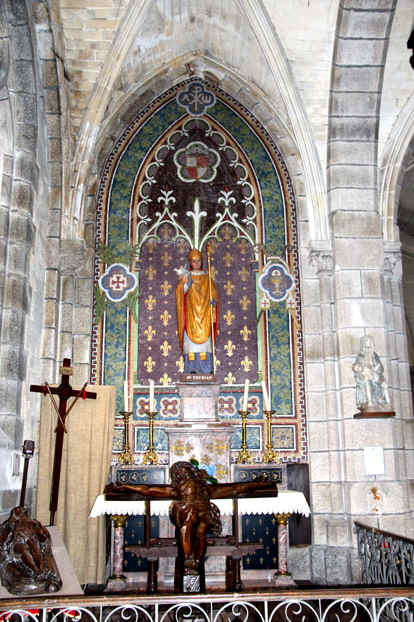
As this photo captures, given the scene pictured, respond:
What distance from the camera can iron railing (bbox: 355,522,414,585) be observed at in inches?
223

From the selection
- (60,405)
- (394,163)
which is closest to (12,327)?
(60,405)

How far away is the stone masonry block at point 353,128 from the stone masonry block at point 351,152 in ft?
0.23

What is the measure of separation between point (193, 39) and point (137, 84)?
1160 millimetres

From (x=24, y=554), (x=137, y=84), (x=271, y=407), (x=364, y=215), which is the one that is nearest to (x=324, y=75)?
(x=364, y=215)

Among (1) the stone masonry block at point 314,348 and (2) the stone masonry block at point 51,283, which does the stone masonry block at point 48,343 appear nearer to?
(2) the stone masonry block at point 51,283

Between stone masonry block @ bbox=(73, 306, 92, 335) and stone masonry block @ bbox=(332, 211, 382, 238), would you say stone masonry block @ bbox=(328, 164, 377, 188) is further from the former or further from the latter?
stone masonry block @ bbox=(73, 306, 92, 335)

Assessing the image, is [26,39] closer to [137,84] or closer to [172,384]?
[137,84]

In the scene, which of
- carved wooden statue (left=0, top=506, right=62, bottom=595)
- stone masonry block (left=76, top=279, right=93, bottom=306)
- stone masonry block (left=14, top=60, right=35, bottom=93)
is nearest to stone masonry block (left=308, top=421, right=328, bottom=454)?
stone masonry block (left=76, top=279, right=93, bottom=306)

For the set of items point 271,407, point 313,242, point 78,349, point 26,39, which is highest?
point 26,39

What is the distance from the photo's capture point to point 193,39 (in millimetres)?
10453

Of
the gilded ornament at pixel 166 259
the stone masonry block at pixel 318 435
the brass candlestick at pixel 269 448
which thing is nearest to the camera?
the brass candlestick at pixel 269 448

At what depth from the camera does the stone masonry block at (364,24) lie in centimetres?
846

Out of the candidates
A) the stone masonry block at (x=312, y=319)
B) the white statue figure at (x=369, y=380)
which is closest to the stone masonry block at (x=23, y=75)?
the stone masonry block at (x=312, y=319)

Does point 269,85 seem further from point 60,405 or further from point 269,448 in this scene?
point 60,405
